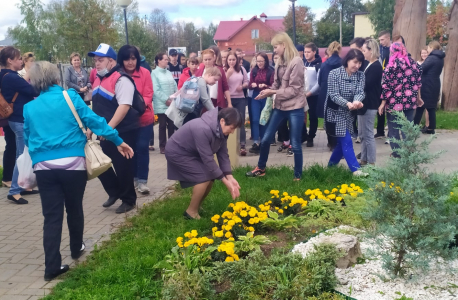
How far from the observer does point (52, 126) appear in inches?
158

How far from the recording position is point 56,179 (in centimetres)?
404

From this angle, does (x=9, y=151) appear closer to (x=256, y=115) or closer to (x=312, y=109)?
(x=256, y=115)

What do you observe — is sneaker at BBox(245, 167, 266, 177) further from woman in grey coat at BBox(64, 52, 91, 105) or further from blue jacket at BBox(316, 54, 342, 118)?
woman in grey coat at BBox(64, 52, 91, 105)

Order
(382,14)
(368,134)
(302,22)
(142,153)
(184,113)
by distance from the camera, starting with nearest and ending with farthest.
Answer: (142,153)
(184,113)
(368,134)
(382,14)
(302,22)

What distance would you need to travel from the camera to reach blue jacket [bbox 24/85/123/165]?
400cm

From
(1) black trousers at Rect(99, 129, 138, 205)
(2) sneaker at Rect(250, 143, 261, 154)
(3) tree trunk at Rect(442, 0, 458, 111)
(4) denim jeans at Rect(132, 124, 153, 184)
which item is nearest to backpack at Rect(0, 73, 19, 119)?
(1) black trousers at Rect(99, 129, 138, 205)

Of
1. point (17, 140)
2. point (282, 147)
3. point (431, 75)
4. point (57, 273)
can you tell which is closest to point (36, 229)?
point (57, 273)

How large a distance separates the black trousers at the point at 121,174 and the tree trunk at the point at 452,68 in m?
10.8

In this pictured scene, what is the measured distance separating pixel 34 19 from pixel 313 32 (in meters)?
33.6

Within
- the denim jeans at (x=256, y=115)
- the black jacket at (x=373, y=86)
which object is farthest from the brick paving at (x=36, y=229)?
the black jacket at (x=373, y=86)

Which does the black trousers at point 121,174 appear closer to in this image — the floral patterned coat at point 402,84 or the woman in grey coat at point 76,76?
the floral patterned coat at point 402,84

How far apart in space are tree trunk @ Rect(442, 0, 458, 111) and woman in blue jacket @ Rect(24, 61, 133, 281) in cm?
1214

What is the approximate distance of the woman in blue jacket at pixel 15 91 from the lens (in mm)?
6309

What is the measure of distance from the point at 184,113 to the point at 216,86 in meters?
1.08
